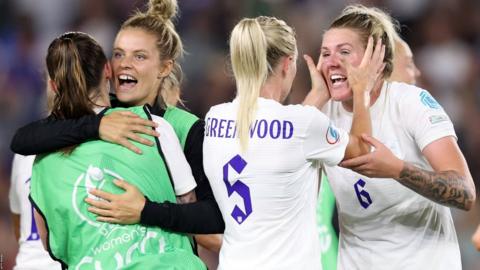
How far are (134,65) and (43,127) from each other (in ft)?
1.79

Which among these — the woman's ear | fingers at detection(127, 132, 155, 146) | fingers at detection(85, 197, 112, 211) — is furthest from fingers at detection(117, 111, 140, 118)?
the woman's ear

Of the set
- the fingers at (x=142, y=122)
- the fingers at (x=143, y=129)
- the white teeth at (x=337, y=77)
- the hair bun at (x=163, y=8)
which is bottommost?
the fingers at (x=143, y=129)

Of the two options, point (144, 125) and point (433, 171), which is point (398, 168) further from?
point (144, 125)

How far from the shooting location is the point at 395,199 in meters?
4.57

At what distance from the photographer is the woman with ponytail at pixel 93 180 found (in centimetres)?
404

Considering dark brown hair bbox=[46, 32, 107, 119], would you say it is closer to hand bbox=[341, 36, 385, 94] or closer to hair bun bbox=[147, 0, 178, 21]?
hair bun bbox=[147, 0, 178, 21]

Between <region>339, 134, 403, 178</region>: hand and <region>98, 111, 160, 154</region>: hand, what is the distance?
844mm

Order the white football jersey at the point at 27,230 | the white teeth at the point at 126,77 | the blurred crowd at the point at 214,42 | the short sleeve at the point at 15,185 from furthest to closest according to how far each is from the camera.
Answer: the blurred crowd at the point at 214,42
the short sleeve at the point at 15,185
the white football jersey at the point at 27,230
the white teeth at the point at 126,77

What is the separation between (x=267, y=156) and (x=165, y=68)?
877mm

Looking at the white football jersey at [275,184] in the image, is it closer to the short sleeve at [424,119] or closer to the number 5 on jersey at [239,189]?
the number 5 on jersey at [239,189]

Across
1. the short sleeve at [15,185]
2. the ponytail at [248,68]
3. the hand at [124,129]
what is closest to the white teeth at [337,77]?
the ponytail at [248,68]

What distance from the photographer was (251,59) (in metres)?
4.07

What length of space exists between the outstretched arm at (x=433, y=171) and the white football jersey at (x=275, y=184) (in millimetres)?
140

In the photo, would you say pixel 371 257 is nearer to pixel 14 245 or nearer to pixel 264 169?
pixel 264 169
